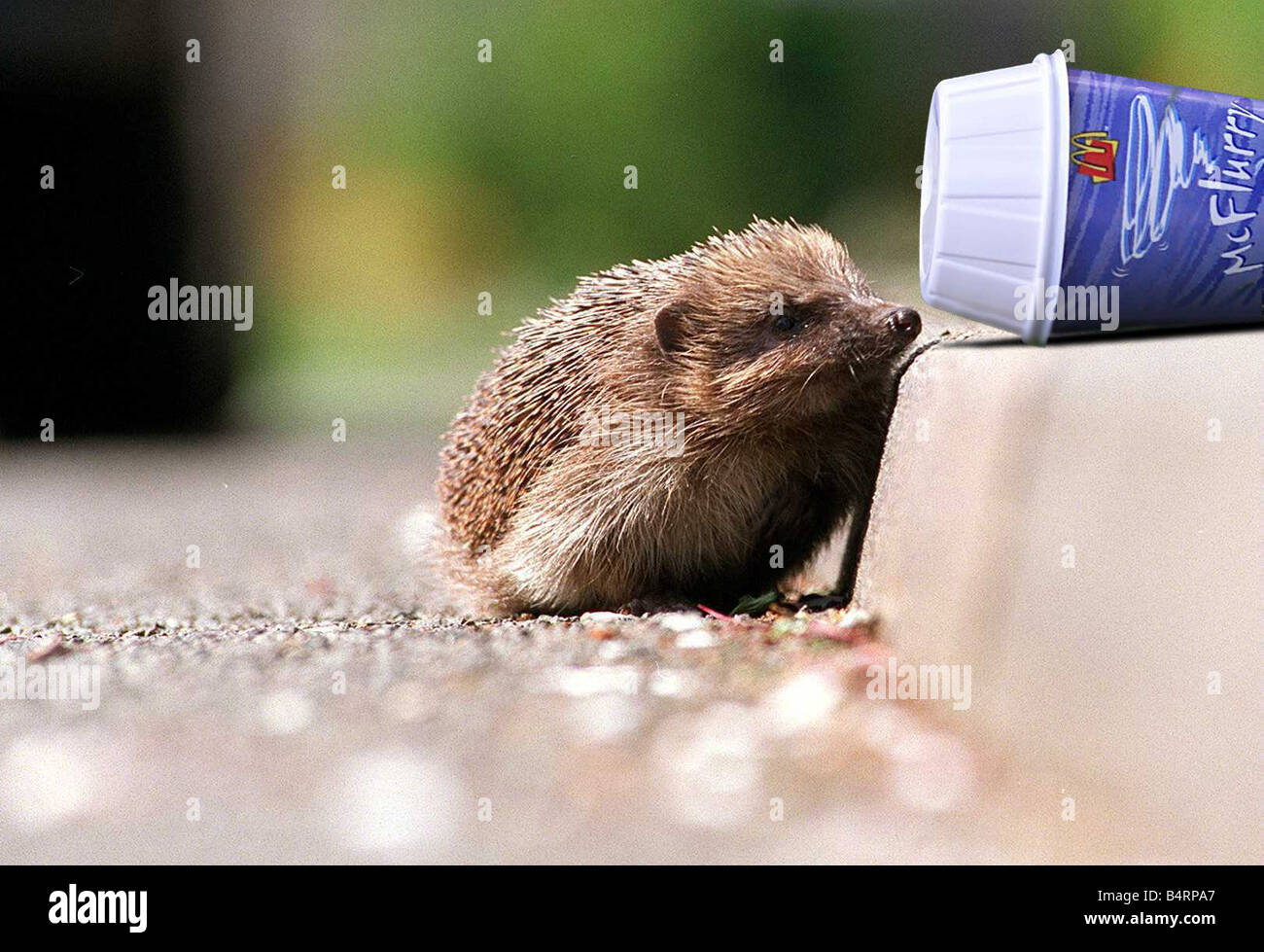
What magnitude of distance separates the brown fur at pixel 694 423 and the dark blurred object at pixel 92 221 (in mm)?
7305

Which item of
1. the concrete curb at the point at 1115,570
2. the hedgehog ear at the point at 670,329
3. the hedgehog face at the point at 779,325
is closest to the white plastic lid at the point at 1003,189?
the concrete curb at the point at 1115,570

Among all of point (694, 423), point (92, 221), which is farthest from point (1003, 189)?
point (92, 221)

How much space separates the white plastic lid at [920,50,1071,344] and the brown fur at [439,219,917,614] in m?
0.71

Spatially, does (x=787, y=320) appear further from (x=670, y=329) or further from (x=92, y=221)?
(x=92, y=221)

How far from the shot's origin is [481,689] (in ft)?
9.32

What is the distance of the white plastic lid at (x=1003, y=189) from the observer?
262 cm

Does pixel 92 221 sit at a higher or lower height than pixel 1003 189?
higher

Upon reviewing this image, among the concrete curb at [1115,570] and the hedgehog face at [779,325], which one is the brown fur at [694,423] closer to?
the hedgehog face at [779,325]

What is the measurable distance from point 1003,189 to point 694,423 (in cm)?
132

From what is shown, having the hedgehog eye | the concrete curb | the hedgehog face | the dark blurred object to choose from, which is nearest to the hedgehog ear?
the hedgehog face

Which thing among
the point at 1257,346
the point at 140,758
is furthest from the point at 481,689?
the point at 1257,346

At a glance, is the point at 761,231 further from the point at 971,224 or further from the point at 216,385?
the point at 216,385

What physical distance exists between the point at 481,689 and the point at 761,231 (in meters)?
1.71

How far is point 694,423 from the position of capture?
12.4 feet
